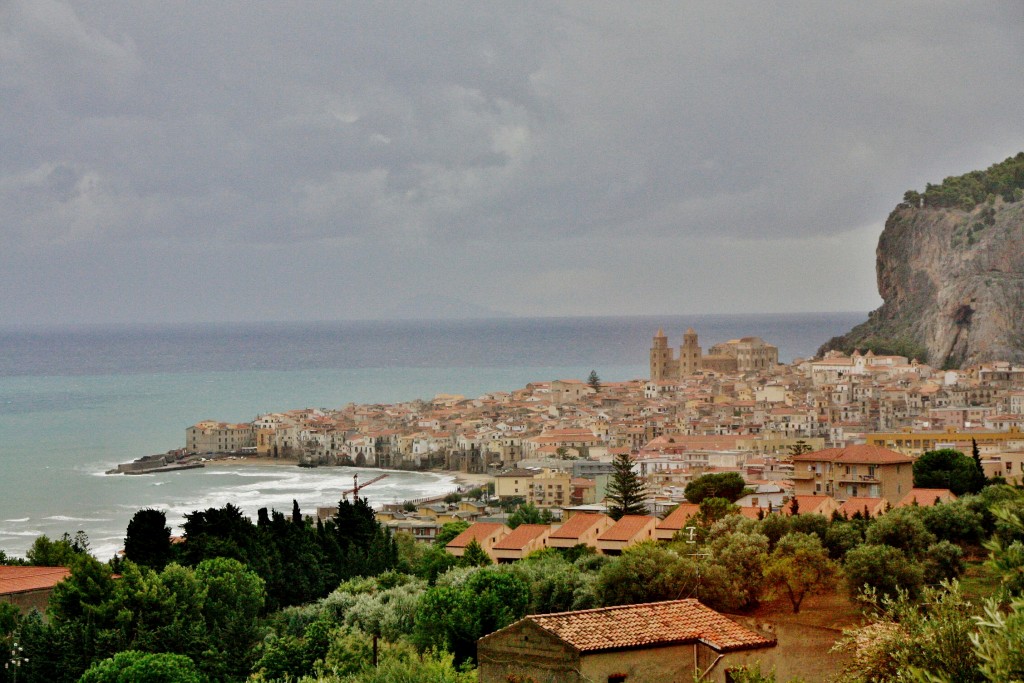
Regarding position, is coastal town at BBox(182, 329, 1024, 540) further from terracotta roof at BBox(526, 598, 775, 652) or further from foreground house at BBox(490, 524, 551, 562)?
terracotta roof at BBox(526, 598, 775, 652)

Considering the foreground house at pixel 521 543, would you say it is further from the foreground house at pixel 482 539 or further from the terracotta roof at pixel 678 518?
the terracotta roof at pixel 678 518

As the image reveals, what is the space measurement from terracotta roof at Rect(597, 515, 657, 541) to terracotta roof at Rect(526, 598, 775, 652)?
908 cm

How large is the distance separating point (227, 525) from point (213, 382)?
7554cm

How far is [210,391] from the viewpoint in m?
83.6

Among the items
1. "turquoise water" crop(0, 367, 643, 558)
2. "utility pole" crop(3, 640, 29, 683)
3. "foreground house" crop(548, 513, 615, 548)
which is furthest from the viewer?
"turquoise water" crop(0, 367, 643, 558)

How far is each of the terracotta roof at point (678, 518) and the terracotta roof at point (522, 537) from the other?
2.00m

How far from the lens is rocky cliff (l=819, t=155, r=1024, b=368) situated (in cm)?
6125

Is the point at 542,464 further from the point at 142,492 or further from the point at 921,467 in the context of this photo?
the point at 921,467

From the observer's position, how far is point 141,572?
566 inches

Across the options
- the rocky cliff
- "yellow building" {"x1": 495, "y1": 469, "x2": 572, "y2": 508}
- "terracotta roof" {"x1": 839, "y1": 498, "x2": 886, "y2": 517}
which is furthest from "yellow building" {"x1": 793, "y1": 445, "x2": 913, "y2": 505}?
the rocky cliff

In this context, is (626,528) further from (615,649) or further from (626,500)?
(615,649)

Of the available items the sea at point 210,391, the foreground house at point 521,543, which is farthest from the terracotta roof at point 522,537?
the sea at point 210,391

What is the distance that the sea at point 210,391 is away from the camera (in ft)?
123

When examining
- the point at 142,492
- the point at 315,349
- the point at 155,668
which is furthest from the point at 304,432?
the point at 315,349
